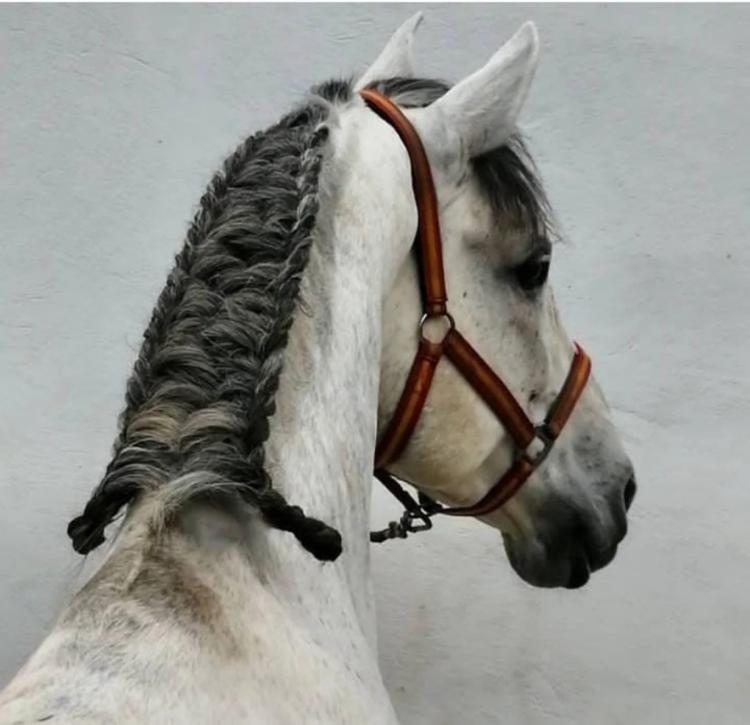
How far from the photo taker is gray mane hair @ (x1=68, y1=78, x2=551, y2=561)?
38.5 inches

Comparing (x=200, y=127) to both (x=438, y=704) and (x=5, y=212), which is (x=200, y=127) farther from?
(x=438, y=704)

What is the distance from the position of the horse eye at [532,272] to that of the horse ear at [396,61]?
253mm

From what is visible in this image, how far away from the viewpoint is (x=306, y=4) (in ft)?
7.54

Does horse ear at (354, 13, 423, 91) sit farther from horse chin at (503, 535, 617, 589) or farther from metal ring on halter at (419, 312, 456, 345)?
horse chin at (503, 535, 617, 589)

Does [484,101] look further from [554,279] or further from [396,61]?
[554,279]

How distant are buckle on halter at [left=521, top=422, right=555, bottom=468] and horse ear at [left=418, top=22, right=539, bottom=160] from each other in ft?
0.96

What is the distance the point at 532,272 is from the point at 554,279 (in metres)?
0.90

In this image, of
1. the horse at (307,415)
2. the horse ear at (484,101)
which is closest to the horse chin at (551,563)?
the horse at (307,415)

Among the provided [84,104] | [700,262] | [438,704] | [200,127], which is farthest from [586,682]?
[84,104]

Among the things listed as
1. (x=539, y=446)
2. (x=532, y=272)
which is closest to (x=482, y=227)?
→ (x=532, y=272)

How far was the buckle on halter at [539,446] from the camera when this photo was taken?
1.38m

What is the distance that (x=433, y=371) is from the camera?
1244 mm

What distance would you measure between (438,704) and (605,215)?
2.71ft

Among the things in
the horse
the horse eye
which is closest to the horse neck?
the horse
